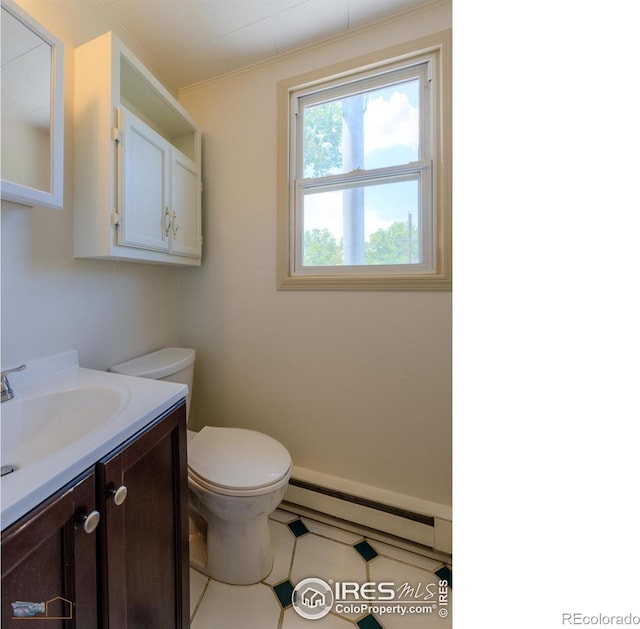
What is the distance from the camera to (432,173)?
1.25 m

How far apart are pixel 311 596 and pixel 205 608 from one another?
381mm

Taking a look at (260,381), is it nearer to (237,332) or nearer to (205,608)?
(237,332)

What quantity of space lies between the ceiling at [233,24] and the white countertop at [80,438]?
1436 mm

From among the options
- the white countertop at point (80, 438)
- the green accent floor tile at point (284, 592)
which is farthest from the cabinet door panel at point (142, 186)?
the green accent floor tile at point (284, 592)

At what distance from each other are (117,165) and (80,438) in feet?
3.02

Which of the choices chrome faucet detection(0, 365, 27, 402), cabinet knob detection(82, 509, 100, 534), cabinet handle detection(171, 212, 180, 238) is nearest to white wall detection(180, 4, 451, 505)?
cabinet handle detection(171, 212, 180, 238)

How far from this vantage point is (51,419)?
0.78 meters

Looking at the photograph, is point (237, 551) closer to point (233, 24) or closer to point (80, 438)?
point (80, 438)

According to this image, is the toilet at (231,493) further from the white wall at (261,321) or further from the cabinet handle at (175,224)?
the cabinet handle at (175,224)

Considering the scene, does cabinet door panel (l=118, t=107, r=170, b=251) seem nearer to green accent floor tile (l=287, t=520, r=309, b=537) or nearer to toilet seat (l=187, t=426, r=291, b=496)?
toilet seat (l=187, t=426, r=291, b=496)

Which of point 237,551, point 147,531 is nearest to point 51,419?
point 147,531
